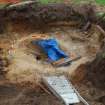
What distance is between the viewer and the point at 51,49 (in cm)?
1100

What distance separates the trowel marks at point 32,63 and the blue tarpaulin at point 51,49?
0.89ft

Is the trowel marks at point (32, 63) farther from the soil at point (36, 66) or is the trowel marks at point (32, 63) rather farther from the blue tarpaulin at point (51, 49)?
the blue tarpaulin at point (51, 49)

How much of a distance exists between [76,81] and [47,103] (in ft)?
4.24

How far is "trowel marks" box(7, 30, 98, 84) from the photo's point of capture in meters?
9.85

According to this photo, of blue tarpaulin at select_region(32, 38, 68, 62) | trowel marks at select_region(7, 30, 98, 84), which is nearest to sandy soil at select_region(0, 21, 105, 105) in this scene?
trowel marks at select_region(7, 30, 98, 84)

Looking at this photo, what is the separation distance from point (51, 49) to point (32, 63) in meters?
0.84

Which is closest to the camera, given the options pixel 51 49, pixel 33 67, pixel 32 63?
pixel 33 67

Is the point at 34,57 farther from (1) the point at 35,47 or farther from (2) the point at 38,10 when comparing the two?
(2) the point at 38,10

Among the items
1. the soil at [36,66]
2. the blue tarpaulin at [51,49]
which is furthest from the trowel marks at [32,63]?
the blue tarpaulin at [51,49]

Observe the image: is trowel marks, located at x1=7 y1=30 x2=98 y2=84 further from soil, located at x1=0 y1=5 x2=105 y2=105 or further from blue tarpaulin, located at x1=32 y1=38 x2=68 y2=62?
blue tarpaulin, located at x1=32 y1=38 x2=68 y2=62

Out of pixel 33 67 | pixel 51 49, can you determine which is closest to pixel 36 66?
pixel 33 67

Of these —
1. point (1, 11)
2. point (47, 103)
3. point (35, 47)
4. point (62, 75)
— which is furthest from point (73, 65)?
point (1, 11)

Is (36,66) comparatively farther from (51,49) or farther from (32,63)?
(51,49)

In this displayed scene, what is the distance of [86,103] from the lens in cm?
886
